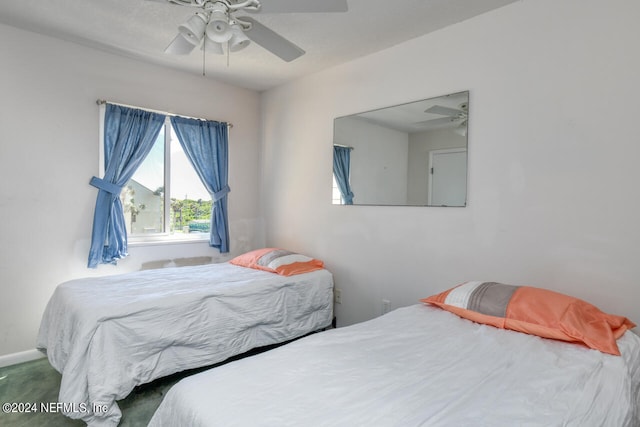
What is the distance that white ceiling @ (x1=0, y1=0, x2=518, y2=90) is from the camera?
2203 mm

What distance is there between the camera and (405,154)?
2.72 m

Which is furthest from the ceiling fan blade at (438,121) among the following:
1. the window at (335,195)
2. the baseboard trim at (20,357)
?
the baseboard trim at (20,357)

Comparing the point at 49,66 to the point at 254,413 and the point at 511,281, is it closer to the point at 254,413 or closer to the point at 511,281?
the point at 254,413

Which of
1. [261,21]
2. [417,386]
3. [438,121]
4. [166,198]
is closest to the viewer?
[417,386]

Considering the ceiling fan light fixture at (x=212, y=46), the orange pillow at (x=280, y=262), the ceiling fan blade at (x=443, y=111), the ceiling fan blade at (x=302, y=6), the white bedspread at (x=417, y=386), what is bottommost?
the white bedspread at (x=417, y=386)

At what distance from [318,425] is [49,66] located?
330cm

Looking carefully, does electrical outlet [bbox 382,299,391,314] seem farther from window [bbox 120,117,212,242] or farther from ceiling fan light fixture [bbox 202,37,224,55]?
ceiling fan light fixture [bbox 202,37,224,55]

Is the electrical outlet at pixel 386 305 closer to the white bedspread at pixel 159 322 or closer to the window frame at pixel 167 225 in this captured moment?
the white bedspread at pixel 159 322

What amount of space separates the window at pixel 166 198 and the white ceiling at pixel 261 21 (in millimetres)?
894

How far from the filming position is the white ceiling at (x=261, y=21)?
2203 mm

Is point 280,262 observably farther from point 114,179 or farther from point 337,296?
point 114,179

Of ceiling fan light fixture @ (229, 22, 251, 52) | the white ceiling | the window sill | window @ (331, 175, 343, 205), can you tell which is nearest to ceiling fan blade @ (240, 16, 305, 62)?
ceiling fan light fixture @ (229, 22, 251, 52)

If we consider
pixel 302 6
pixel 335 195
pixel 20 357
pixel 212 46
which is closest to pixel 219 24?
pixel 212 46

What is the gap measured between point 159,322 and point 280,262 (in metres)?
1.13
